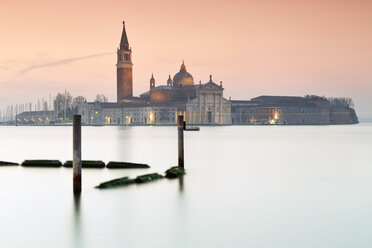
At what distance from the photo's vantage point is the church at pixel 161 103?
13275 cm

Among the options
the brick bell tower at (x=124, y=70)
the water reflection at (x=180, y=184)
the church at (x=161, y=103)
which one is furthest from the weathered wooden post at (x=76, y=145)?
the brick bell tower at (x=124, y=70)

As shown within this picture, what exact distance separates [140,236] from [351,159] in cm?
2219

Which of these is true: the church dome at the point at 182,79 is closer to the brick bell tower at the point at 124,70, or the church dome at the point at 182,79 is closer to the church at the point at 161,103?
the church at the point at 161,103

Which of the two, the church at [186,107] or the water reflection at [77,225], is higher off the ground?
the church at [186,107]

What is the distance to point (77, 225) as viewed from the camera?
12.0m

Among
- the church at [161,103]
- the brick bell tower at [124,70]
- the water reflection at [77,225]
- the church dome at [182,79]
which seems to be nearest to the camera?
the water reflection at [77,225]

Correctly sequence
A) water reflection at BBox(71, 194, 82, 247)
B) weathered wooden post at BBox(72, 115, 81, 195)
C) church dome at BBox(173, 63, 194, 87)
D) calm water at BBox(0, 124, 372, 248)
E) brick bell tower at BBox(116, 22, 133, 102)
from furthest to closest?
brick bell tower at BBox(116, 22, 133, 102) → church dome at BBox(173, 63, 194, 87) → weathered wooden post at BBox(72, 115, 81, 195) → calm water at BBox(0, 124, 372, 248) → water reflection at BBox(71, 194, 82, 247)

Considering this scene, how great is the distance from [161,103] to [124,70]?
1514 cm

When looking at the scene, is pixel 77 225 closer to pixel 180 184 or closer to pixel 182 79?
pixel 180 184

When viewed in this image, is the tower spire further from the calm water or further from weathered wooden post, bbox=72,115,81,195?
weathered wooden post, bbox=72,115,81,195

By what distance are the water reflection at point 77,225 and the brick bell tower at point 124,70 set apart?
416ft

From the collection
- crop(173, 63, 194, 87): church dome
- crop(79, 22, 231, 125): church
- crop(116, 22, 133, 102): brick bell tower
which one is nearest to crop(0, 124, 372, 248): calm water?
crop(79, 22, 231, 125): church

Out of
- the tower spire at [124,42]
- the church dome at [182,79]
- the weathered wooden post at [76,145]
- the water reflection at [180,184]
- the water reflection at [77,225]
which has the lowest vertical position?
the water reflection at [77,225]

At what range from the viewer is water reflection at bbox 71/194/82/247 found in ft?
34.7
